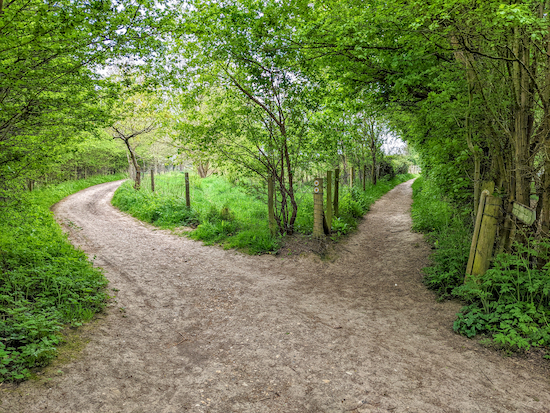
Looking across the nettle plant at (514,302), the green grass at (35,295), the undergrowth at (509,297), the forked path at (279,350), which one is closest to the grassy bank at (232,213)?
the forked path at (279,350)

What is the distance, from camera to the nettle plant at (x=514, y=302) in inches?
147

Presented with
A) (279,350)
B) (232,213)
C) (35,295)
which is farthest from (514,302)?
(232,213)

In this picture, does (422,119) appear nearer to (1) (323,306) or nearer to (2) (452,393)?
(1) (323,306)

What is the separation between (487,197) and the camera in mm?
5047

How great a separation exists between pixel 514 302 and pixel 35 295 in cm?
692

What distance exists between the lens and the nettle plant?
12.2ft

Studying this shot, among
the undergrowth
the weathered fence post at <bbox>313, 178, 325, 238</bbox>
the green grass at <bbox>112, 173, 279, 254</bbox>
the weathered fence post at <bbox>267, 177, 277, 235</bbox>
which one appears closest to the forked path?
the undergrowth

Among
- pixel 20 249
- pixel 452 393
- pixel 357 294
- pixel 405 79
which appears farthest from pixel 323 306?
pixel 20 249

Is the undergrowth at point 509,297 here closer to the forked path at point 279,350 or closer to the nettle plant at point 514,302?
the nettle plant at point 514,302

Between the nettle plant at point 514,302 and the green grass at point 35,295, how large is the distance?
528cm

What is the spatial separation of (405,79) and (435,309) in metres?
3.97

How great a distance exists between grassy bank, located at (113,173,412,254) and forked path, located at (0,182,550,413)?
1.33 m

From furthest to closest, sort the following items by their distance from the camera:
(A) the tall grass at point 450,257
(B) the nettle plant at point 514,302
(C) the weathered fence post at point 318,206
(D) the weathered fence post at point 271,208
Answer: (D) the weathered fence post at point 271,208 → (C) the weathered fence post at point 318,206 → (A) the tall grass at point 450,257 → (B) the nettle plant at point 514,302

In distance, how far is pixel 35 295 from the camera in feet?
14.8
